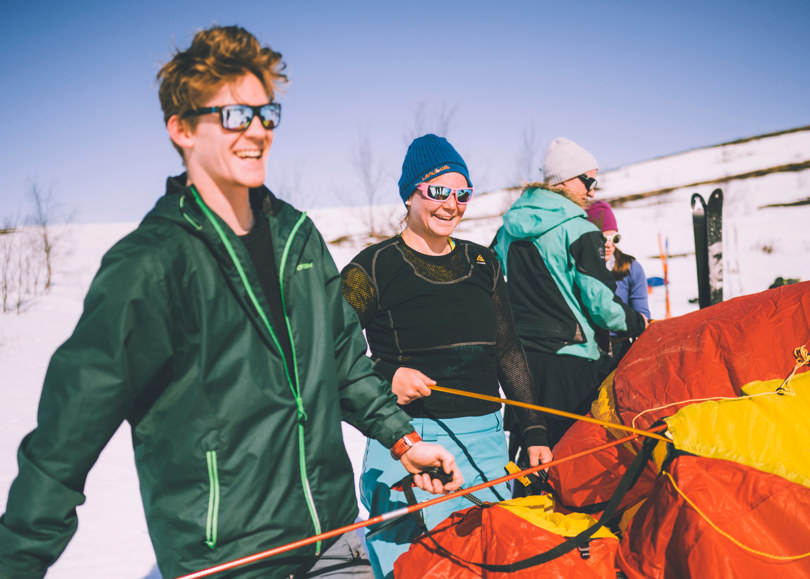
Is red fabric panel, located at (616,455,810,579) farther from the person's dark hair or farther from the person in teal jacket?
the person's dark hair

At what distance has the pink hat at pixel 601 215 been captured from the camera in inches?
188

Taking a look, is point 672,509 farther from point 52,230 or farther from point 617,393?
point 52,230

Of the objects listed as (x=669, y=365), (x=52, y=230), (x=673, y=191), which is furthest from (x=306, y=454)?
(x=673, y=191)

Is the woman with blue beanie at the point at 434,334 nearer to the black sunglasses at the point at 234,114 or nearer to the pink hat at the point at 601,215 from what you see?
the black sunglasses at the point at 234,114

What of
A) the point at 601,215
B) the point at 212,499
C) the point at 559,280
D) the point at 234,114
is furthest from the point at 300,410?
the point at 601,215

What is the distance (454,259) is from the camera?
2734 mm

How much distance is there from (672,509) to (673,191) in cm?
2995

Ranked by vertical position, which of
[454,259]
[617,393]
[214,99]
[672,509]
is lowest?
[672,509]

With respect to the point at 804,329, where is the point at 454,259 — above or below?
above

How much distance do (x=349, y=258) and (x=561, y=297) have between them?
17.7m

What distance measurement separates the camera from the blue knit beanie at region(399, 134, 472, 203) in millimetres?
2727

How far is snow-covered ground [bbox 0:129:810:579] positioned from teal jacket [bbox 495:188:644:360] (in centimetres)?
273

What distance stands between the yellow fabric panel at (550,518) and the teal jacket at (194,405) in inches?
30.1

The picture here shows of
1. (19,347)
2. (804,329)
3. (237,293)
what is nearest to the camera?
(237,293)
